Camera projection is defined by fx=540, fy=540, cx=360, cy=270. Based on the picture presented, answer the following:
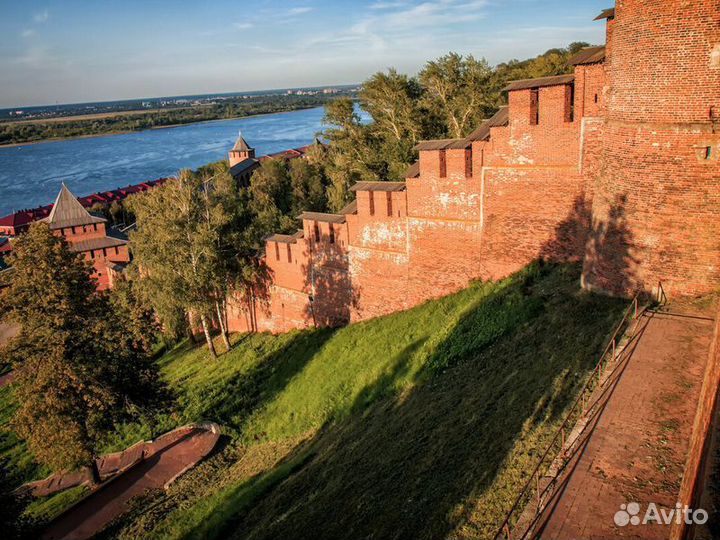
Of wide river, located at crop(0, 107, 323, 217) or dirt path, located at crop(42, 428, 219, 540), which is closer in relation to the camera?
dirt path, located at crop(42, 428, 219, 540)

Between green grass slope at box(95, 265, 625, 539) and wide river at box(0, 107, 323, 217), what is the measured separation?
148 ft

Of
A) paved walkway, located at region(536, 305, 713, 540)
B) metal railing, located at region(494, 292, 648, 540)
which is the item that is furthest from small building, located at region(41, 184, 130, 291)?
paved walkway, located at region(536, 305, 713, 540)

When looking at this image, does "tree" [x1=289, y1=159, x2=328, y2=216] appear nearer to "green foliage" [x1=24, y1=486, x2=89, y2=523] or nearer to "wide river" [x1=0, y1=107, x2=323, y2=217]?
"wide river" [x1=0, y1=107, x2=323, y2=217]

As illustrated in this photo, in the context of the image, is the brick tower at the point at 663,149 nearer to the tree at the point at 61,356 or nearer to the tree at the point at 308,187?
the tree at the point at 61,356

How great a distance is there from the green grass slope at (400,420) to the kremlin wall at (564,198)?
2.68ft

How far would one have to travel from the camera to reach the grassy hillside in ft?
21.7

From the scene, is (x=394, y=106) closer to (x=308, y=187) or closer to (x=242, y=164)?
(x=308, y=187)

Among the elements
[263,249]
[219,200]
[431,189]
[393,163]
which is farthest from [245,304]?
[393,163]

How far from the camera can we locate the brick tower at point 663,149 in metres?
A: 7.59

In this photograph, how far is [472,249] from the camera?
42.8 ft

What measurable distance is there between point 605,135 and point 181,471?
11.6 metres

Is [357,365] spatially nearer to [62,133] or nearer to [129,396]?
[129,396]

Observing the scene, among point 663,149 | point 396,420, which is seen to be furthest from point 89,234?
point 663,149

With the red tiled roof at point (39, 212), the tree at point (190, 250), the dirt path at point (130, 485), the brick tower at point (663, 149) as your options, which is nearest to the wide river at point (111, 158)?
the red tiled roof at point (39, 212)
